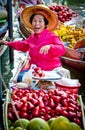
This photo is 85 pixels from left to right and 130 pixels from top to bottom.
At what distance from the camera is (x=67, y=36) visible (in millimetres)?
6430

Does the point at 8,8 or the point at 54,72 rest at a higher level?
the point at 8,8

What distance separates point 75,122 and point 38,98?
16.1 inches

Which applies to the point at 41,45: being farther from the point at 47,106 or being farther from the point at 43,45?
the point at 47,106

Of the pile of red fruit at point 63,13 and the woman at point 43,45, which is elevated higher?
the woman at point 43,45

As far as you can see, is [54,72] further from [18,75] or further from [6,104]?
[6,104]

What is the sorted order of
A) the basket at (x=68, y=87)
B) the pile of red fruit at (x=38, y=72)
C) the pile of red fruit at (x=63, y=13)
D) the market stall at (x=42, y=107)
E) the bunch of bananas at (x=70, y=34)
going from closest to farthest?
the market stall at (x=42, y=107)
the basket at (x=68, y=87)
the pile of red fruit at (x=38, y=72)
the bunch of bananas at (x=70, y=34)
the pile of red fruit at (x=63, y=13)

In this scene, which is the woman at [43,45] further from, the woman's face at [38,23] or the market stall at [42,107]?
the market stall at [42,107]

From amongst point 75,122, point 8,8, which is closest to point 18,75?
point 75,122

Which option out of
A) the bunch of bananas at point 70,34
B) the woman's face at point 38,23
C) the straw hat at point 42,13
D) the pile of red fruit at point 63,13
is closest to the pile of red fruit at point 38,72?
the woman's face at point 38,23

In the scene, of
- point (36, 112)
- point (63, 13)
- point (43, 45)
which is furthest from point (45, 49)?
point (63, 13)

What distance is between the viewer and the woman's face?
393 cm

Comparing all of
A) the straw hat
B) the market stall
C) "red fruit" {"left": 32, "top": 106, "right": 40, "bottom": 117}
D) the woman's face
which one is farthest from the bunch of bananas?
"red fruit" {"left": 32, "top": 106, "right": 40, "bottom": 117}

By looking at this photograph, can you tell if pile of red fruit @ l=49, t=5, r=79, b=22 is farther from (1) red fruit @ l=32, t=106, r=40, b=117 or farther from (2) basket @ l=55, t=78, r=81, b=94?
(1) red fruit @ l=32, t=106, r=40, b=117

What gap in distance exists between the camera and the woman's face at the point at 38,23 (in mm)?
3927
